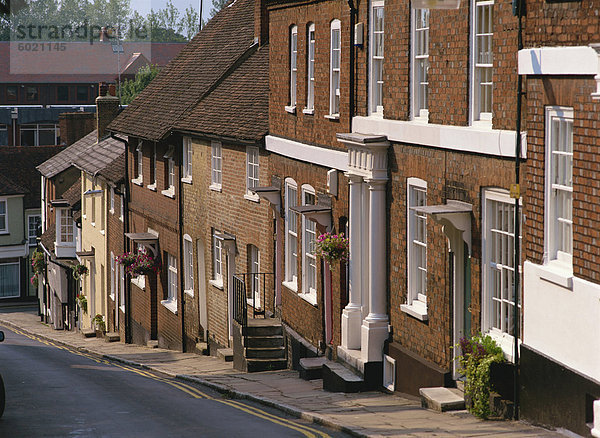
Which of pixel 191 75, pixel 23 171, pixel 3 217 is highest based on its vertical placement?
pixel 191 75

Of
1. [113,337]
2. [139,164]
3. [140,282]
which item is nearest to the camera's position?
[140,282]

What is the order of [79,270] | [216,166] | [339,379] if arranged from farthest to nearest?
[79,270], [216,166], [339,379]

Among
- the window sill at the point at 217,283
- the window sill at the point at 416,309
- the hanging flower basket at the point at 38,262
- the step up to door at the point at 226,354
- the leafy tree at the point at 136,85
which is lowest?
the hanging flower basket at the point at 38,262

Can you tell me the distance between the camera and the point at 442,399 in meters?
13.6

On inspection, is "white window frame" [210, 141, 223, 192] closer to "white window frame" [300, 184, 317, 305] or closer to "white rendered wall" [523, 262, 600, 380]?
"white window frame" [300, 184, 317, 305]

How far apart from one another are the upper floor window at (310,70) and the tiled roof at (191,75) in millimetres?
7786

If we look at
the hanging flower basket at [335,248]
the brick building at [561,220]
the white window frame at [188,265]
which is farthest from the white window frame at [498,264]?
the white window frame at [188,265]

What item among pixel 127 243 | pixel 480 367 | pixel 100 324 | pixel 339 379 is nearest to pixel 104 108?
pixel 100 324

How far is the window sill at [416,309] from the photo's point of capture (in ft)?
48.7

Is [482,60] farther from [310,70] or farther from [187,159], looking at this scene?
[187,159]

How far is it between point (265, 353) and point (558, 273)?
1147cm

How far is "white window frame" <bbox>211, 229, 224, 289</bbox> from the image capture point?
2564cm

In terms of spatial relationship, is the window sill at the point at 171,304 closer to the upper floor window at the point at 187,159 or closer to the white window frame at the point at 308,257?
the upper floor window at the point at 187,159

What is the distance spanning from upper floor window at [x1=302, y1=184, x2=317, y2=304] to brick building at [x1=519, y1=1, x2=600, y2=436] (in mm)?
8295
